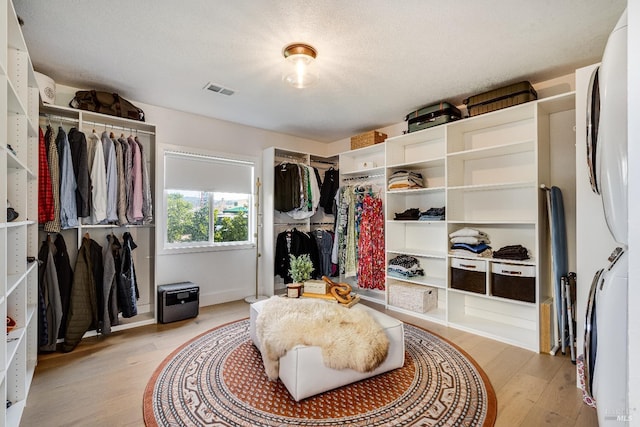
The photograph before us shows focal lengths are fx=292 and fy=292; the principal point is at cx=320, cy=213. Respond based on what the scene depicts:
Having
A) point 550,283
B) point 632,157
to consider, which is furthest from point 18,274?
point 550,283

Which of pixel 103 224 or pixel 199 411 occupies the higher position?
pixel 103 224

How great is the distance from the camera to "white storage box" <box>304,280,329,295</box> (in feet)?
8.35

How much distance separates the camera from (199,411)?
1704mm

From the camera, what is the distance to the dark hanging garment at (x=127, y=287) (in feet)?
9.24

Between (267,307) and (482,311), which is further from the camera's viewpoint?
(482,311)

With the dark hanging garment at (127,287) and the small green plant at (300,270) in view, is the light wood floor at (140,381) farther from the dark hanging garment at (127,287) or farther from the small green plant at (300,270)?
the small green plant at (300,270)

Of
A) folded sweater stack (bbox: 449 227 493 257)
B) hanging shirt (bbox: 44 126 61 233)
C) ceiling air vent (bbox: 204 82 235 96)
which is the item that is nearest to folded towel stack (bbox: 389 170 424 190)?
folded sweater stack (bbox: 449 227 493 257)

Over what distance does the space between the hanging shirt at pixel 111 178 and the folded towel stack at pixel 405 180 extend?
297cm

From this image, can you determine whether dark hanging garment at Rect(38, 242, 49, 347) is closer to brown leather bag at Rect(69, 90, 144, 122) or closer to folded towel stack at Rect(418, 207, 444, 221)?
brown leather bag at Rect(69, 90, 144, 122)

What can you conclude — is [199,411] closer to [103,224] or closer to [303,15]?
[103,224]

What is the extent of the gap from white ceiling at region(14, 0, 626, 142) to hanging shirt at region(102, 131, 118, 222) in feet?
1.90

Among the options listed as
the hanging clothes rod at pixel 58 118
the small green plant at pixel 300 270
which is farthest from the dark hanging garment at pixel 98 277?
the small green plant at pixel 300 270

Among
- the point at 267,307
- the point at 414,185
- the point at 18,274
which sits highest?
the point at 414,185

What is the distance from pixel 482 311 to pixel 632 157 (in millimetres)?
2920
